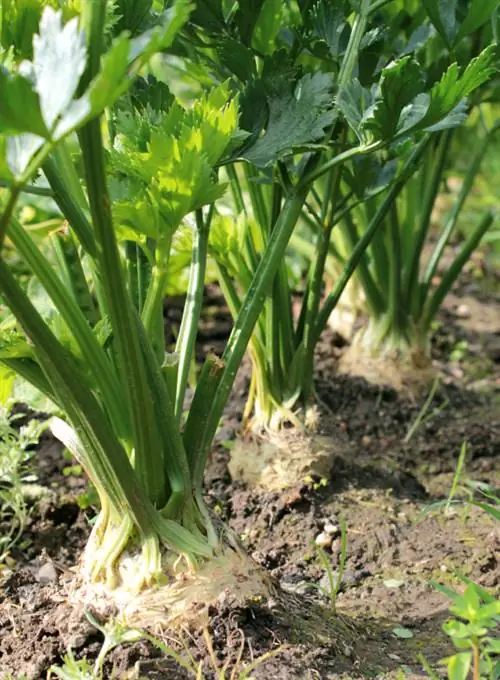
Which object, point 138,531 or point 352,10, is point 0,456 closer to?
point 138,531

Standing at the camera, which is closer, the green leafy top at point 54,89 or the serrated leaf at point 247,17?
the green leafy top at point 54,89

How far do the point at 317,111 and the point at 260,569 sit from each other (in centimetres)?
65

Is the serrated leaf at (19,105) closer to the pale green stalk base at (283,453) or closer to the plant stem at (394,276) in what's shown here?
the pale green stalk base at (283,453)

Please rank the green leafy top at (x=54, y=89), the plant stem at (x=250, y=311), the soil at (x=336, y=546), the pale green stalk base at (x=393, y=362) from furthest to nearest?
the pale green stalk base at (x=393, y=362) → the plant stem at (x=250, y=311) → the soil at (x=336, y=546) → the green leafy top at (x=54, y=89)

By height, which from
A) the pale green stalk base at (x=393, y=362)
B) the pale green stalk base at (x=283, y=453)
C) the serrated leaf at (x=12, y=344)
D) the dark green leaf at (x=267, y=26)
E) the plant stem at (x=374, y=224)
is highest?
the dark green leaf at (x=267, y=26)

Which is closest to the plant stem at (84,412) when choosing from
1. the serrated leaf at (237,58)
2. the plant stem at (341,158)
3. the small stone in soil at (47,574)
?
the small stone in soil at (47,574)

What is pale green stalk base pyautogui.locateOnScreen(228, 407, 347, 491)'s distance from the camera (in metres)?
1.79

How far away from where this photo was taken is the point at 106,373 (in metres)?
1.18

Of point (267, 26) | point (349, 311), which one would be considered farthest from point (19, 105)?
point (349, 311)

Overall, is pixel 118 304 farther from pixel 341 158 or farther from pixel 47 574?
pixel 47 574

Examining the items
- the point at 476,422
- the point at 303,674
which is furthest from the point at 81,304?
the point at 476,422

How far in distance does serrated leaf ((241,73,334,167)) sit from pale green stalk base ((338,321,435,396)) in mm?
1065

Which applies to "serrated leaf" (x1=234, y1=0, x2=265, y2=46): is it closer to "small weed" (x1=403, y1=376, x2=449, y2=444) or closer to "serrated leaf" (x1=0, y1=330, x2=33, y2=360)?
"serrated leaf" (x1=0, y1=330, x2=33, y2=360)

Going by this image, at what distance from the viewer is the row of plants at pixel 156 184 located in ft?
3.07
